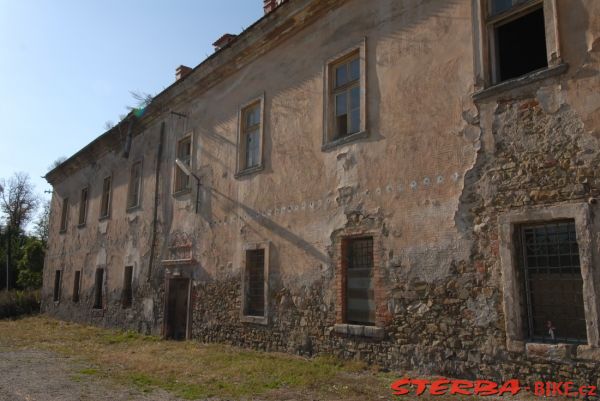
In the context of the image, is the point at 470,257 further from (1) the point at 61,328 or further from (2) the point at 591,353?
(1) the point at 61,328

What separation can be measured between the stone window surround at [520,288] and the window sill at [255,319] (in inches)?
189

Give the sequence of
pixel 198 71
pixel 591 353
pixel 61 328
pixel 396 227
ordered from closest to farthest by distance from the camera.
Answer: pixel 591 353 < pixel 396 227 < pixel 198 71 < pixel 61 328

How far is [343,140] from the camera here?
866cm

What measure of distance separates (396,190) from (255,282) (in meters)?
4.01

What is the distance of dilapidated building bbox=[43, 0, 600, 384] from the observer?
19.4 ft

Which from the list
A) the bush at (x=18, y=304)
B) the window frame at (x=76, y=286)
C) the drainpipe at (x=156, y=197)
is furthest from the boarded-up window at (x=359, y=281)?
the bush at (x=18, y=304)

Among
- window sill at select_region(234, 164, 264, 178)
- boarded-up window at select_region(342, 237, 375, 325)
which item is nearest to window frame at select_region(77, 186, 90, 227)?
window sill at select_region(234, 164, 264, 178)

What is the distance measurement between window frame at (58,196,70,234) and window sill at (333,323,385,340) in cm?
1675

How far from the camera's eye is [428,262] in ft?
23.2

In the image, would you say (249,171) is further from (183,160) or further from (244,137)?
(183,160)

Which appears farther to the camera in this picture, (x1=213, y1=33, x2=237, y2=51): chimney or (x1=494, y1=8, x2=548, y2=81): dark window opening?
(x1=213, y1=33, x2=237, y2=51): chimney

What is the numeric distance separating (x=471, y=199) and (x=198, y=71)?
8.43m

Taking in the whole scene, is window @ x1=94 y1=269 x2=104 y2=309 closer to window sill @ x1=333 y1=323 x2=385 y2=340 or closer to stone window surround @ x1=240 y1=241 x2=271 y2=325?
stone window surround @ x1=240 y1=241 x2=271 y2=325

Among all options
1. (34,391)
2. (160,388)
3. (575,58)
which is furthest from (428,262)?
(34,391)
